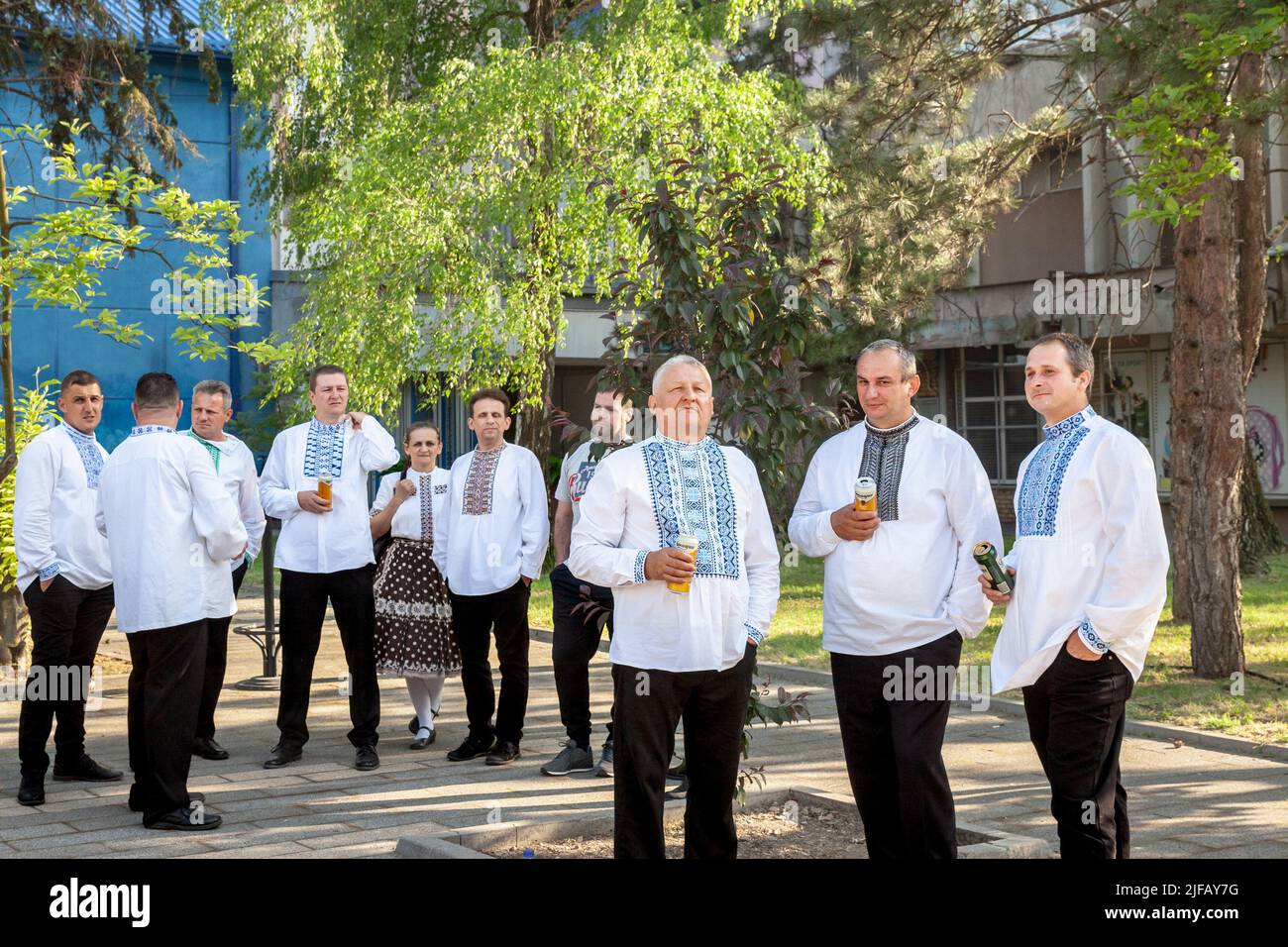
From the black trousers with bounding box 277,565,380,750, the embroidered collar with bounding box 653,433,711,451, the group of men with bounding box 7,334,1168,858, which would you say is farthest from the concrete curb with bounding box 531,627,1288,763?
the embroidered collar with bounding box 653,433,711,451

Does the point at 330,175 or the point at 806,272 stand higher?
the point at 330,175

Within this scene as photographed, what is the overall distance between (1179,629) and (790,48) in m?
6.75

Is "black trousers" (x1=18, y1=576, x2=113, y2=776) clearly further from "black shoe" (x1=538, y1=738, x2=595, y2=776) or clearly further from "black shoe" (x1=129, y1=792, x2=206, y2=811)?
"black shoe" (x1=538, y1=738, x2=595, y2=776)

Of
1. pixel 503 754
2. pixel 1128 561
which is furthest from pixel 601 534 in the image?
pixel 503 754

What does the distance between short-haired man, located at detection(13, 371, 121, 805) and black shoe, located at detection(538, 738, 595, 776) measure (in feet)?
7.72

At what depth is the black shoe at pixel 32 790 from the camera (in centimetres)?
725

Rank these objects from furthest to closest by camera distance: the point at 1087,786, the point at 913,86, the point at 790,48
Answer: the point at 790,48, the point at 913,86, the point at 1087,786

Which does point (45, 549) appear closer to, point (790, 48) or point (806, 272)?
point (806, 272)

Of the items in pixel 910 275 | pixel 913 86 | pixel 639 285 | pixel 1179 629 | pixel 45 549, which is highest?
pixel 913 86

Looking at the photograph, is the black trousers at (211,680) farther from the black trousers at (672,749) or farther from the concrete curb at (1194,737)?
the concrete curb at (1194,737)

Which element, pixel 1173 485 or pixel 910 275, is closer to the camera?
pixel 1173 485

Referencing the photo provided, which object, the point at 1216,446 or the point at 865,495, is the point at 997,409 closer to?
the point at 1216,446

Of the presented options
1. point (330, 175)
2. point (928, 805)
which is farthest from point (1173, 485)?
point (330, 175)

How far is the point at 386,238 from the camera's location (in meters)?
16.7
